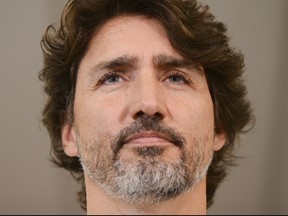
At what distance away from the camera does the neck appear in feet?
3.16

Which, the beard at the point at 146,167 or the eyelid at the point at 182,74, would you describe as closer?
the beard at the point at 146,167

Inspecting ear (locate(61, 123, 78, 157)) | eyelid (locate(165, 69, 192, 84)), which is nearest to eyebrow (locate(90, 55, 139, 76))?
eyelid (locate(165, 69, 192, 84))

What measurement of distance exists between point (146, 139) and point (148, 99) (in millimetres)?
90

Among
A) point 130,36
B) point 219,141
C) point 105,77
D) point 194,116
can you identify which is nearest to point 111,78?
point 105,77

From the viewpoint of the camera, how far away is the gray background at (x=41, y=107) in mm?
1089

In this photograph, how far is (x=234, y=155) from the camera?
1320mm

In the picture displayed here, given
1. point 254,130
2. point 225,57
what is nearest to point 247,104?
point 254,130

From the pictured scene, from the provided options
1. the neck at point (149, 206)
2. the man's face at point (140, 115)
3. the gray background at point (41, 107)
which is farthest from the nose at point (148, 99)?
the gray background at point (41, 107)

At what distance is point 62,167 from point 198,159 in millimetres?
505

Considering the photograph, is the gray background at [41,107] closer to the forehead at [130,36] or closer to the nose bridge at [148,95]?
the forehead at [130,36]

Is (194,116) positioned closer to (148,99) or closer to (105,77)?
(148,99)

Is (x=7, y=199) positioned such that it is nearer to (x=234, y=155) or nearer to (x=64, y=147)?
(x=64, y=147)

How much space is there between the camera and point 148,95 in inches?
35.8

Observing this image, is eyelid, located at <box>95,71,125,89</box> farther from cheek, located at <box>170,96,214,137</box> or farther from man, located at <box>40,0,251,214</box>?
cheek, located at <box>170,96,214,137</box>
